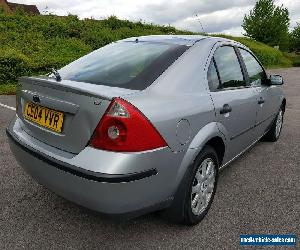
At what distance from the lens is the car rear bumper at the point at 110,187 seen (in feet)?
7.04

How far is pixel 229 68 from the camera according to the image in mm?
3467

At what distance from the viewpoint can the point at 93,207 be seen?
2.23 m

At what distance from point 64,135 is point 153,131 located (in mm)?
623

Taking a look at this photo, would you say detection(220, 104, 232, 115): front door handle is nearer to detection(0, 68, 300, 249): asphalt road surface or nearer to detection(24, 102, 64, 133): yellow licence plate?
detection(0, 68, 300, 249): asphalt road surface

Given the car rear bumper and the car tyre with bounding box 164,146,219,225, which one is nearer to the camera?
the car rear bumper

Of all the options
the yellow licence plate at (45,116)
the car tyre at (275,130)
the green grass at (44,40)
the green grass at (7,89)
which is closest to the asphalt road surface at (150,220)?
the yellow licence plate at (45,116)

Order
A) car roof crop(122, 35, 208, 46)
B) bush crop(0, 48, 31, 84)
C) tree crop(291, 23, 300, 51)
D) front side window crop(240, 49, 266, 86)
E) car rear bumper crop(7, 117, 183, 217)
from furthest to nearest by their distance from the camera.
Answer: tree crop(291, 23, 300, 51)
bush crop(0, 48, 31, 84)
front side window crop(240, 49, 266, 86)
car roof crop(122, 35, 208, 46)
car rear bumper crop(7, 117, 183, 217)

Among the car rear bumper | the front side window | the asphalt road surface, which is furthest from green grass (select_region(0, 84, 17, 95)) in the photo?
the car rear bumper

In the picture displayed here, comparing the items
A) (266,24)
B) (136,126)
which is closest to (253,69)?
(136,126)

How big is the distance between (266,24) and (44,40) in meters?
36.0

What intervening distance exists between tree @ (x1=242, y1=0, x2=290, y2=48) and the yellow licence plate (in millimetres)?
45519

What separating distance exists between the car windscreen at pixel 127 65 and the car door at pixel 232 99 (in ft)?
1.48

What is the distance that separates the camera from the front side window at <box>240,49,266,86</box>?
3.98 m

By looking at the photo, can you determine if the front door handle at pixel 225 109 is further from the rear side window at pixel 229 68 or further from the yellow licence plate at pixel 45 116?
the yellow licence plate at pixel 45 116
